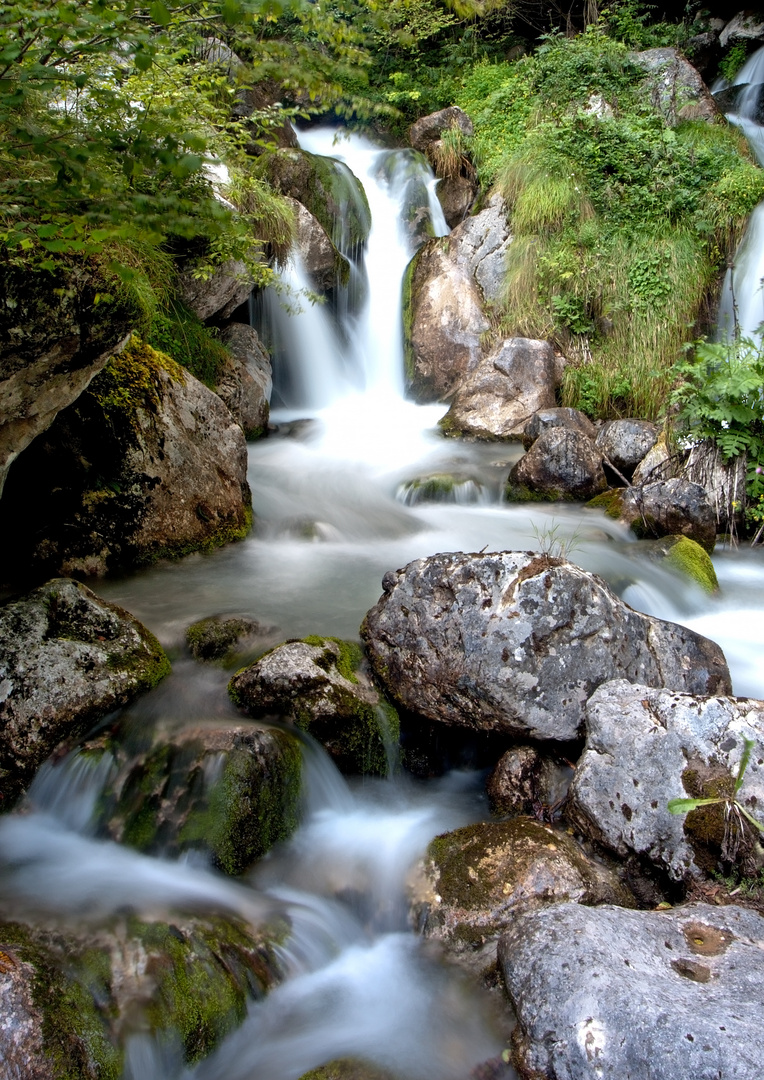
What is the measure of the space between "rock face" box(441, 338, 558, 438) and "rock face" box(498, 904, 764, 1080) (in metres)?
6.73

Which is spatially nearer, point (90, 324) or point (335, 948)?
point (335, 948)

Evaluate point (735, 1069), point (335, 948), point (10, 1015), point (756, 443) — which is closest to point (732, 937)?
point (735, 1069)

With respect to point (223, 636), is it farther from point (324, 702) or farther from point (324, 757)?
point (324, 757)

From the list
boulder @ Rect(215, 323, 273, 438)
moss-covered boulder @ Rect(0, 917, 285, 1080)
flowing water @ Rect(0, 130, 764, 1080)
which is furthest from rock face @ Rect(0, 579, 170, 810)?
boulder @ Rect(215, 323, 273, 438)

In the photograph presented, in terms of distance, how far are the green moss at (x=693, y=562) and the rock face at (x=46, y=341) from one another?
14.1 feet

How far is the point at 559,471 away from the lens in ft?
23.3

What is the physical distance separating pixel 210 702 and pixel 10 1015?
5.77 ft

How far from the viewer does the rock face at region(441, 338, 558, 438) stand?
870 centimetres

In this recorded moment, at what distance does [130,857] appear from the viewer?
310cm

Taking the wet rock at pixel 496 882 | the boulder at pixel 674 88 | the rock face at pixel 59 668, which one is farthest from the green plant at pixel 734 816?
the boulder at pixel 674 88

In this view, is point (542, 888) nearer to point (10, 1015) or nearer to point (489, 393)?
point (10, 1015)

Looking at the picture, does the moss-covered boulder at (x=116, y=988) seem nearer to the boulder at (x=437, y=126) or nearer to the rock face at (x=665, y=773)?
the rock face at (x=665, y=773)

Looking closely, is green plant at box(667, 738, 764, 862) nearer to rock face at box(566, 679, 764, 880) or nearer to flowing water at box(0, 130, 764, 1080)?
rock face at box(566, 679, 764, 880)

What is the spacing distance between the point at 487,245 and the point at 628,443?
470cm
